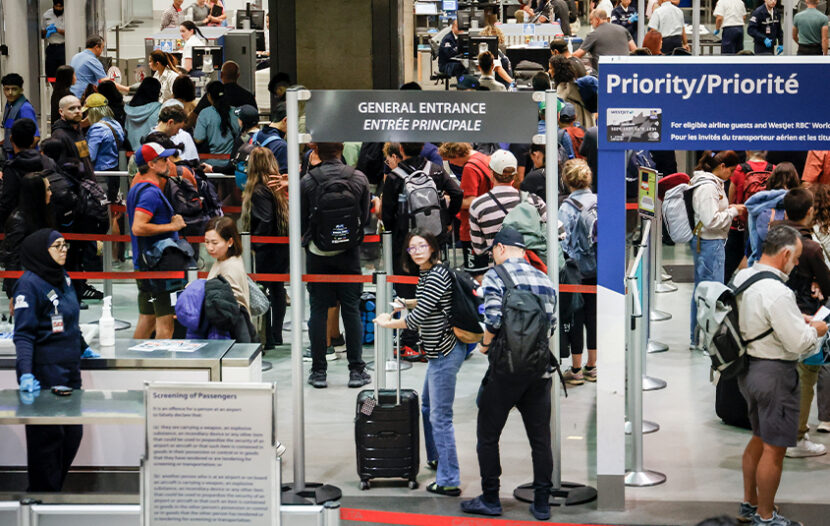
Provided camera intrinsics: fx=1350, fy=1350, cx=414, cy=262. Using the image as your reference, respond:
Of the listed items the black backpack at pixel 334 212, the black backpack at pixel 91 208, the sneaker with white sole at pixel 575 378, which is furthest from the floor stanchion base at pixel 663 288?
the black backpack at pixel 91 208

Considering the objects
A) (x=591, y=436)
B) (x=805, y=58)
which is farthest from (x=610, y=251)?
(x=591, y=436)

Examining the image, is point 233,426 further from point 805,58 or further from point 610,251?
point 805,58

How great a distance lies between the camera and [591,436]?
950cm

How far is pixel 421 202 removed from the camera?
1057cm

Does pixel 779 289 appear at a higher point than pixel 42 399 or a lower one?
higher

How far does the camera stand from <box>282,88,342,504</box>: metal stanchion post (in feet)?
25.7

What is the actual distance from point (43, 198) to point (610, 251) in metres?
4.16

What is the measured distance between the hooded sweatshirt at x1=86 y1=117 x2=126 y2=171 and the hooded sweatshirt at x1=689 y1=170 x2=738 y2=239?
595 cm

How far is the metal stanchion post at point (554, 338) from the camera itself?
7.88 metres

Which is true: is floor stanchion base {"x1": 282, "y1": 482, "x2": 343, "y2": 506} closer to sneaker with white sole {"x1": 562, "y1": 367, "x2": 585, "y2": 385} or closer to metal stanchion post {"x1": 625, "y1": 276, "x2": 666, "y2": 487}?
metal stanchion post {"x1": 625, "y1": 276, "x2": 666, "y2": 487}

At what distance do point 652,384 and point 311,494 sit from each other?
358cm

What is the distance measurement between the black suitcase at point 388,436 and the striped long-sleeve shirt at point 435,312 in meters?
0.45

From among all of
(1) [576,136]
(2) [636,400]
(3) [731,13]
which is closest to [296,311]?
(2) [636,400]

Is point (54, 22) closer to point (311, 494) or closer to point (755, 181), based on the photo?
point (755, 181)
